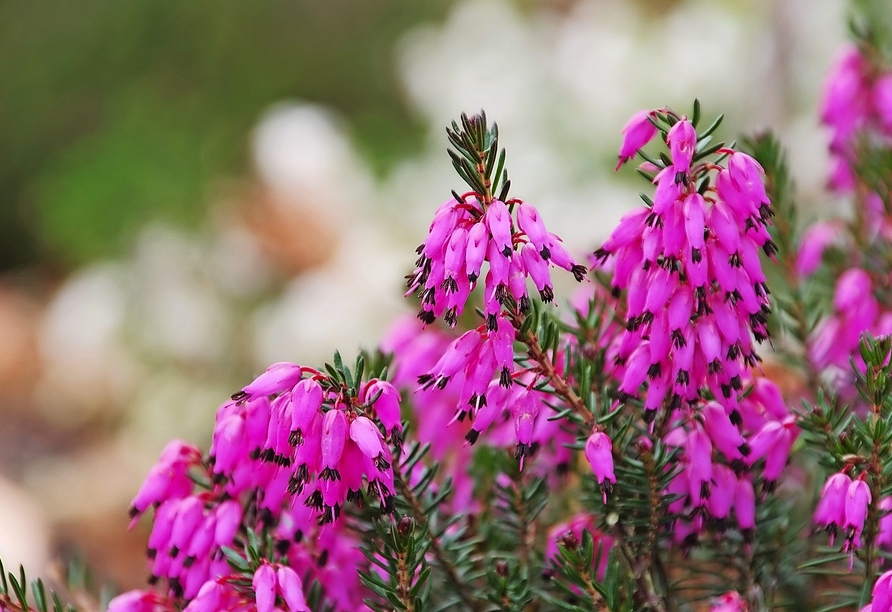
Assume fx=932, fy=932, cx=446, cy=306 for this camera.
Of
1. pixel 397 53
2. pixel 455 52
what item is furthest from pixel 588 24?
pixel 397 53

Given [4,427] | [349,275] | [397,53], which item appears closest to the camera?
[349,275]

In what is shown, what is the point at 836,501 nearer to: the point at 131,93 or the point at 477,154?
the point at 477,154

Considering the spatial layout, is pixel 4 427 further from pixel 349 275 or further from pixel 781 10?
pixel 781 10

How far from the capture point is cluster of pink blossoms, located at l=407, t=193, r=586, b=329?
0.84 metres

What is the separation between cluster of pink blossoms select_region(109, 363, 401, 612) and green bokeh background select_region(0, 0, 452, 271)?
6383 mm

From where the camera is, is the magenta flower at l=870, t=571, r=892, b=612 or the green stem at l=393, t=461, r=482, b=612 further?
the green stem at l=393, t=461, r=482, b=612

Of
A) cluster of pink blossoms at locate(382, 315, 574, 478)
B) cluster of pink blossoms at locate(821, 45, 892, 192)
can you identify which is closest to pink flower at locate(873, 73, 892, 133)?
cluster of pink blossoms at locate(821, 45, 892, 192)

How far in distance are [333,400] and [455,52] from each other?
242 inches

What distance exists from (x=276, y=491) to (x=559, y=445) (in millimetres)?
357

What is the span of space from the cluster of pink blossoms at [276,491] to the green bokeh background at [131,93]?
6.38 metres

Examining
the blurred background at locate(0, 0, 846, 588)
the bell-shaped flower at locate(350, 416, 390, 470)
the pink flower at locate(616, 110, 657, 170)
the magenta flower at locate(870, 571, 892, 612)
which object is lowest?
the magenta flower at locate(870, 571, 892, 612)

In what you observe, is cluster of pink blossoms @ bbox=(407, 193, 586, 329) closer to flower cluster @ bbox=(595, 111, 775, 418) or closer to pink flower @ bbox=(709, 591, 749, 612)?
flower cluster @ bbox=(595, 111, 775, 418)

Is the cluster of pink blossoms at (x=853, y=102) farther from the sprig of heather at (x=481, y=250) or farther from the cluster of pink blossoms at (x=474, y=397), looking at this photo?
the sprig of heather at (x=481, y=250)

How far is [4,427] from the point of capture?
610cm
